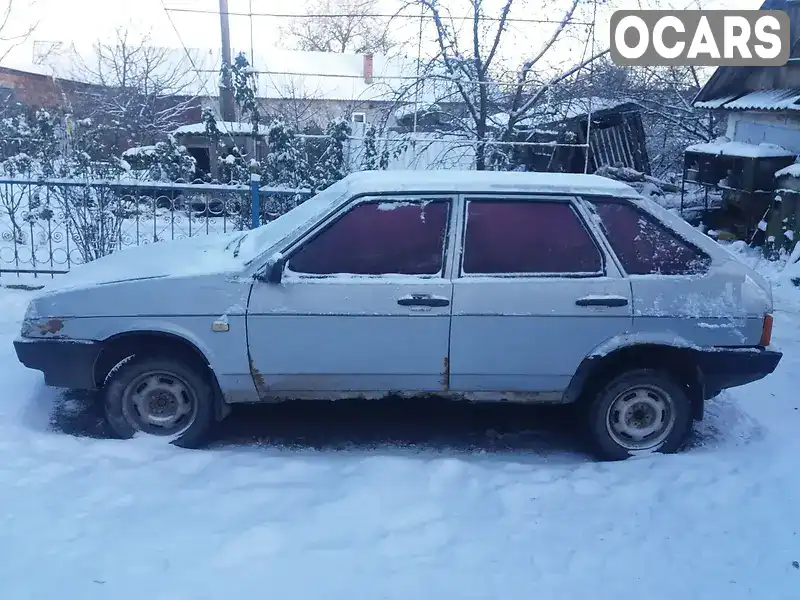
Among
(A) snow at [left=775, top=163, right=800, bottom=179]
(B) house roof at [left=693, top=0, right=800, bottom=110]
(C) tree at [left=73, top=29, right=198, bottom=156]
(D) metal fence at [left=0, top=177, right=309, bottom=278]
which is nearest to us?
(D) metal fence at [left=0, top=177, right=309, bottom=278]

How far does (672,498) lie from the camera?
142 inches

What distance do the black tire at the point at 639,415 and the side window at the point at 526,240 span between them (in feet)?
2.29

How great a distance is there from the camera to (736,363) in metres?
4.06

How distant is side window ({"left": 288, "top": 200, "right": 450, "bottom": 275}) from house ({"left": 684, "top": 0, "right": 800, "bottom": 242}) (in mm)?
7789

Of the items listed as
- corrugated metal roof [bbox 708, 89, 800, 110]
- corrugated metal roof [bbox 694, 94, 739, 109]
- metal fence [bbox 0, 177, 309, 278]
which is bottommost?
metal fence [bbox 0, 177, 309, 278]

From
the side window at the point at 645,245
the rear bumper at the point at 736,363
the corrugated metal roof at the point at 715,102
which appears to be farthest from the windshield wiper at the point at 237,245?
the corrugated metal roof at the point at 715,102

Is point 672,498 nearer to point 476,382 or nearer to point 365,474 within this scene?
point 476,382

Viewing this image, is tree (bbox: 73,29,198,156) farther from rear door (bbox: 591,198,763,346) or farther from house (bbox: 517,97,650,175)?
rear door (bbox: 591,198,763,346)

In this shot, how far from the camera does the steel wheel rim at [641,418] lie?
411cm

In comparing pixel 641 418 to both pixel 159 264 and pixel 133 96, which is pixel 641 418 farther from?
pixel 133 96

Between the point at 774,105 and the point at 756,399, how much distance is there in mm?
8366

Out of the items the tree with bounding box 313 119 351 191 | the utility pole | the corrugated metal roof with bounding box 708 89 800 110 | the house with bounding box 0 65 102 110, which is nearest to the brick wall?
the house with bounding box 0 65 102 110

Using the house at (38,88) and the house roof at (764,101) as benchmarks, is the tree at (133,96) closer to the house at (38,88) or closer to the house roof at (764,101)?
the house at (38,88)

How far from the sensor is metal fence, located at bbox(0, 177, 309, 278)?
7066 mm
